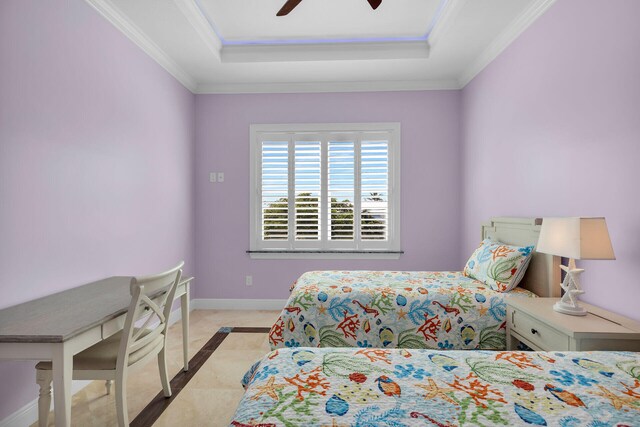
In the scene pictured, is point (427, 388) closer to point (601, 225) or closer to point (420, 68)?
point (601, 225)

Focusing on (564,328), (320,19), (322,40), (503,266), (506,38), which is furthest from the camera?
(322,40)

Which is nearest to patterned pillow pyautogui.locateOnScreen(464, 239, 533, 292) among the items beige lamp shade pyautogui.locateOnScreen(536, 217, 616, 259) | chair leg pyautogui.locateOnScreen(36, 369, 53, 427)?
beige lamp shade pyautogui.locateOnScreen(536, 217, 616, 259)

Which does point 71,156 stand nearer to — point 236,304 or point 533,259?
point 236,304

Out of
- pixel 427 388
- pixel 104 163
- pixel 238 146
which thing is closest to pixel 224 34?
pixel 238 146

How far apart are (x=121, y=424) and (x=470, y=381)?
1.71m

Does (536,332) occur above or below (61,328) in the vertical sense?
below

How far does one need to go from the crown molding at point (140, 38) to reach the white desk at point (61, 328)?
6.77ft

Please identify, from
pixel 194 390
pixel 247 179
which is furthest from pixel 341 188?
pixel 194 390

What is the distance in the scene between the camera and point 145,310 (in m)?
1.93

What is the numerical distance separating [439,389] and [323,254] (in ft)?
10.0

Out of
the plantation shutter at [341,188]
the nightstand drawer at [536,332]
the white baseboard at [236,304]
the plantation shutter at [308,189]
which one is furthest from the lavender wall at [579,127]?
the white baseboard at [236,304]

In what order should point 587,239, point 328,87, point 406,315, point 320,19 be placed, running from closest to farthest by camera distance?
point 587,239 < point 406,315 < point 320,19 < point 328,87

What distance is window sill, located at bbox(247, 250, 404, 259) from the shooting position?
4.11m

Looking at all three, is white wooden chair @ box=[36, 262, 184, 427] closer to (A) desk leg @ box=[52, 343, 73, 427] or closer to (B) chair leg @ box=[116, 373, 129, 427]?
(B) chair leg @ box=[116, 373, 129, 427]
